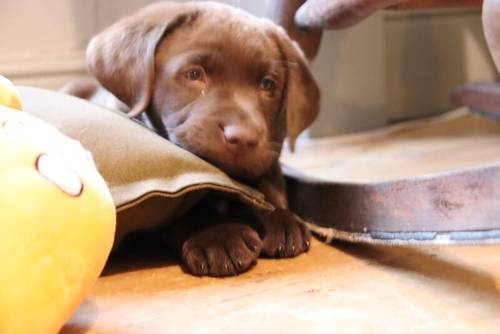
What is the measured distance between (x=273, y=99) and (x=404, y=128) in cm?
150

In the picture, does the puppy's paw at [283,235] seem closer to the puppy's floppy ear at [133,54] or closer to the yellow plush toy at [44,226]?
the puppy's floppy ear at [133,54]

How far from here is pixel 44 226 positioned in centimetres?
75

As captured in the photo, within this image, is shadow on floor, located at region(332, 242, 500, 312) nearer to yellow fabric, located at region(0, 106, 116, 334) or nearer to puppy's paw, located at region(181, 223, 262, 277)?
puppy's paw, located at region(181, 223, 262, 277)

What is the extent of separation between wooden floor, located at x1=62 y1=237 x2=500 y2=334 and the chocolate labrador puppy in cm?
5

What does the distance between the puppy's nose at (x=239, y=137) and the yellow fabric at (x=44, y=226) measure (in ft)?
1.53

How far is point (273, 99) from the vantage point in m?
1.56

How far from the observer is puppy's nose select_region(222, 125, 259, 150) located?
51.1 inches

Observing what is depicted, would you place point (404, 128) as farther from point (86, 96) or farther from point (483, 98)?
point (86, 96)

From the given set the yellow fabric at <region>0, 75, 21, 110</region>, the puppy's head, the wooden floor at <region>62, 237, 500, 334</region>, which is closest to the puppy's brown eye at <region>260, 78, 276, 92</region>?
the puppy's head

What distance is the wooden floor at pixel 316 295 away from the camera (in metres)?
0.96

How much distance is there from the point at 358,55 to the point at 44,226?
225 centimetres

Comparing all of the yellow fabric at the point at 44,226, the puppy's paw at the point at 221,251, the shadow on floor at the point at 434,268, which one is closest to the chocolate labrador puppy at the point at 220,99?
the puppy's paw at the point at 221,251

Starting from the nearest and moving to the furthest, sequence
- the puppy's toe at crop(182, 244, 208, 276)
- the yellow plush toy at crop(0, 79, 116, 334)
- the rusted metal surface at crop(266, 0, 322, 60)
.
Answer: the yellow plush toy at crop(0, 79, 116, 334) → the puppy's toe at crop(182, 244, 208, 276) → the rusted metal surface at crop(266, 0, 322, 60)

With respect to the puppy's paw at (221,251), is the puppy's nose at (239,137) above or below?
above
